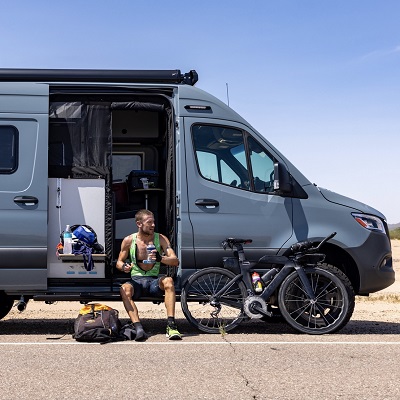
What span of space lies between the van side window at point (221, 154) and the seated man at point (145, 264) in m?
0.92

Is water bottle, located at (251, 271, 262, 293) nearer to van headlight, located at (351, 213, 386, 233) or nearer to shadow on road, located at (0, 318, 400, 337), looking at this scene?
shadow on road, located at (0, 318, 400, 337)

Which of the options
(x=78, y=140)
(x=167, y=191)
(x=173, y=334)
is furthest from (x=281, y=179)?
(x=78, y=140)

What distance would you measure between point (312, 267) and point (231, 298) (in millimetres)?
979

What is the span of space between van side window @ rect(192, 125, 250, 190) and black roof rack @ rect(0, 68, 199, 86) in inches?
28.5

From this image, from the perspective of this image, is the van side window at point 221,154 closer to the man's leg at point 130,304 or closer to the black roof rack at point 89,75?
the black roof rack at point 89,75

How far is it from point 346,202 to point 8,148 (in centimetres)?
396

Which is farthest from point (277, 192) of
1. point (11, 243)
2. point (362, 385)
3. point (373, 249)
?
point (362, 385)

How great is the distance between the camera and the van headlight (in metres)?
9.39

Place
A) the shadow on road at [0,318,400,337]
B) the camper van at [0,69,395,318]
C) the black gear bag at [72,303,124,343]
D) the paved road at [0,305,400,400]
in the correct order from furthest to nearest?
the shadow on road at [0,318,400,337] < the camper van at [0,69,395,318] < the black gear bag at [72,303,124,343] < the paved road at [0,305,400,400]

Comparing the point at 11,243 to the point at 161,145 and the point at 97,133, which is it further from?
the point at 161,145

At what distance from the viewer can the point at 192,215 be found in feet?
30.2

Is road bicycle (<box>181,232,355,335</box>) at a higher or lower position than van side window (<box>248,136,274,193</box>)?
lower

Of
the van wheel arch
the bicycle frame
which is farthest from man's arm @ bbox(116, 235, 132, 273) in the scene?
the van wheel arch

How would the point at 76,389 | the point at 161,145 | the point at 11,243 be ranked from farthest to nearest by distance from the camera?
1. the point at 161,145
2. the point at 11,243
3. the point at 76,389
